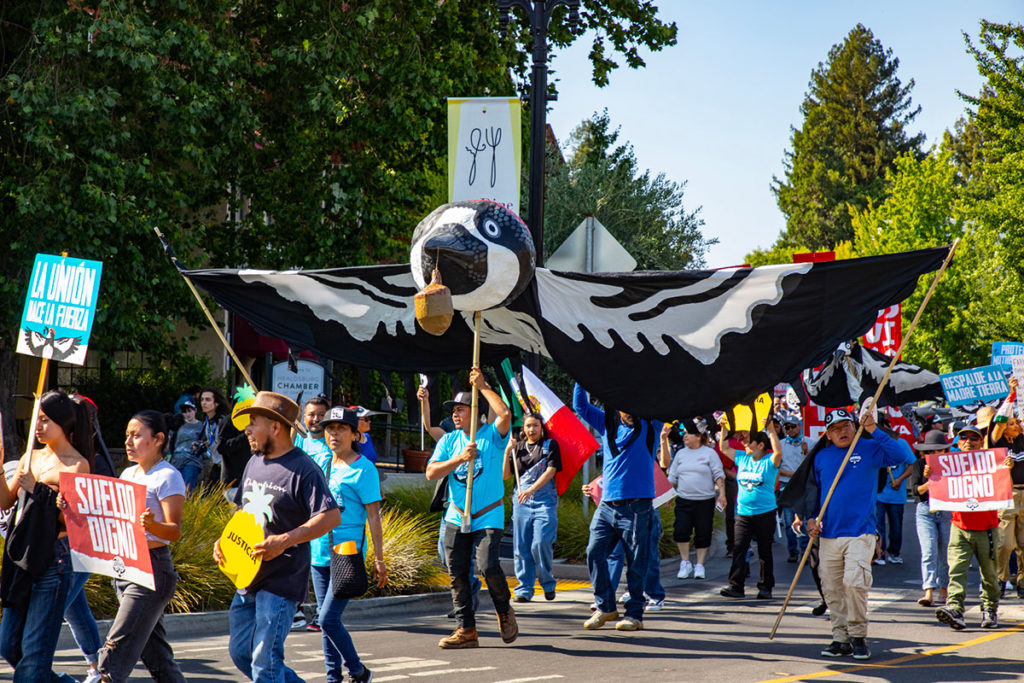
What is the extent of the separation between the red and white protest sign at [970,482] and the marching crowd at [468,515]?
0.41ft

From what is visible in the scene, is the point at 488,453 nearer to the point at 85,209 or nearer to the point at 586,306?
the point at 586,306

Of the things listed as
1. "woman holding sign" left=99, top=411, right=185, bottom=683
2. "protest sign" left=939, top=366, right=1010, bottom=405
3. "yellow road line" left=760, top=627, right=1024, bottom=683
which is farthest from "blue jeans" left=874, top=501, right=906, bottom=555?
"woman holding sign" left=99, top=411, right=185, bottom=683

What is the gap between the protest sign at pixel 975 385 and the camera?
14.7 metres

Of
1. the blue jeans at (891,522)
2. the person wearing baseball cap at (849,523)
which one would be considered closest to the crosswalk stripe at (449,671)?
the person wearing baseball cap at (849,523)

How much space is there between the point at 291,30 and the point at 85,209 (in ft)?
17.0

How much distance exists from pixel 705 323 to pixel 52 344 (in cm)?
456

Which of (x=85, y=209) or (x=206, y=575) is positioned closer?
(x=206, y=575)

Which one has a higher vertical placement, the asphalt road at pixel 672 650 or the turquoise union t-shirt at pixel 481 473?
the turquoise union t-shirt at pixel 481 473

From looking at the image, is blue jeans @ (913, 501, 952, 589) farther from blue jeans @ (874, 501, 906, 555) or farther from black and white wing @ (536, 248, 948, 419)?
black and white wing @ (536, 248, 948, 419)

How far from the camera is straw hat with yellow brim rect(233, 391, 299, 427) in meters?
5.75

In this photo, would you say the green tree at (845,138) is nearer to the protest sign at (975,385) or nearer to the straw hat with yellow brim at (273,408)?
the protest sign at (975,385)

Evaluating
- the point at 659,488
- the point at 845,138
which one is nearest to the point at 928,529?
the point at 659,488

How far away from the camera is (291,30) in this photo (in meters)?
18.7

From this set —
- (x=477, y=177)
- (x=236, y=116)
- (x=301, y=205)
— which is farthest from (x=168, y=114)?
(x=477, y=177)
